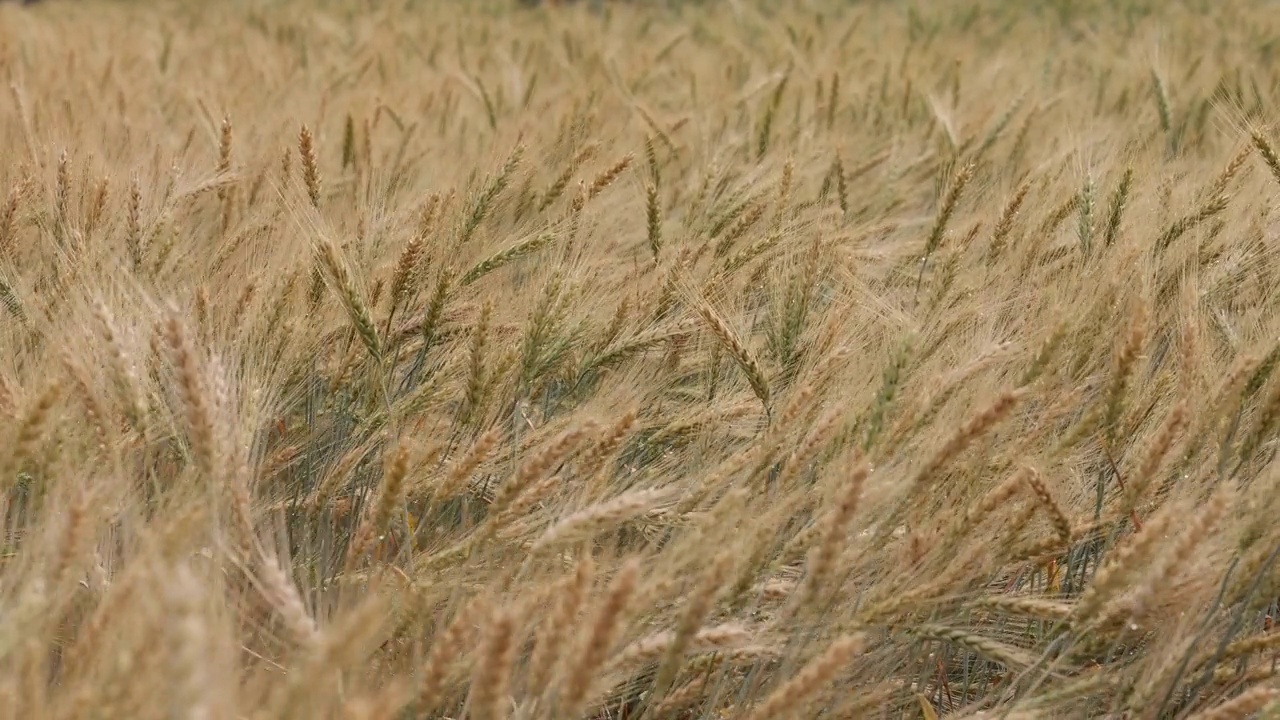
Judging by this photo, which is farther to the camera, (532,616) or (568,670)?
(532,616)

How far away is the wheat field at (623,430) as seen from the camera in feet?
3.96

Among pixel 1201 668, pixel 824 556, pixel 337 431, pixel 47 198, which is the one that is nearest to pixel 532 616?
pixel 824 556

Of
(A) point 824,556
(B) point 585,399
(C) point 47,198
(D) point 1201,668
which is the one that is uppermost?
(C) point 47,198

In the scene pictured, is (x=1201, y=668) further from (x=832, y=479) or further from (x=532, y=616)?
(x=532, y=616)

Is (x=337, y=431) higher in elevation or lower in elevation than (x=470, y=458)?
lower

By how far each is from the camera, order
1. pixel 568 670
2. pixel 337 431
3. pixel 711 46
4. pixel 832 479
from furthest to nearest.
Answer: pixel 711 46, pixel 337 431, pixel 832 479, pixel 568 670

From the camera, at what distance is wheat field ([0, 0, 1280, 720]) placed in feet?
3.96

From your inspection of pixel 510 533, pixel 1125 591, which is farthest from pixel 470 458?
pixel 1125 591

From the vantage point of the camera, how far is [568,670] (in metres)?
1.13

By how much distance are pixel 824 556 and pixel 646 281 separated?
92 centimetres

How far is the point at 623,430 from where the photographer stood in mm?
1524

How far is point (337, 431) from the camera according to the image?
194 cm

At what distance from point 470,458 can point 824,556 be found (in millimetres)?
457

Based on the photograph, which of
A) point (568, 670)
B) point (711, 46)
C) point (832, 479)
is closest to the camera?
point (568, 670)
